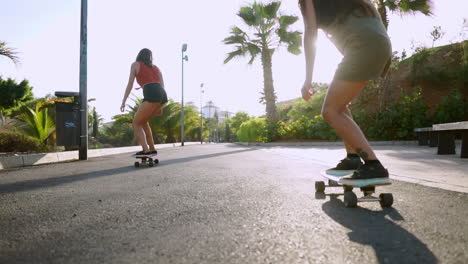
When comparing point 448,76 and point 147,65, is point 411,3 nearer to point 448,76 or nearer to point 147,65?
point 448,76

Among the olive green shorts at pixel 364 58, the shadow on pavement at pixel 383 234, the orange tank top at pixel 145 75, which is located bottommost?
the shadow on pavement at pixel 383 234

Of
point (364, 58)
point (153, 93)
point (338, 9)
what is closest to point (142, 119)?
point (153, 93)

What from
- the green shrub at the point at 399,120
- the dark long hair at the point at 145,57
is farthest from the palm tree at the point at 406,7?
the dark long hair at the point at 145,57

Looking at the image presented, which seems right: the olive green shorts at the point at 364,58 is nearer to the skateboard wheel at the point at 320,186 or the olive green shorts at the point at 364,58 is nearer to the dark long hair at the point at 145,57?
the skateboard wheel at the point at 320,186

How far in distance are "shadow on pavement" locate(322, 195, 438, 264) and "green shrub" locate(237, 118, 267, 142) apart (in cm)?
1592

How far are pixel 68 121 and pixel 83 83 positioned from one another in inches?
36.2

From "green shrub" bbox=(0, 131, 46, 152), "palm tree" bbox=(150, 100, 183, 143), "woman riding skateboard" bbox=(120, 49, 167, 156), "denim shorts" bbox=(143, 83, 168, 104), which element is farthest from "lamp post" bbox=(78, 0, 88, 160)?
"palm tree" bbox=(150, 100, 183, 143)

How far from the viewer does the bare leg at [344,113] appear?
2.31 m

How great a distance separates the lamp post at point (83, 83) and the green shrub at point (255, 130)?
12222mm

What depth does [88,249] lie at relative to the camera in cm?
134

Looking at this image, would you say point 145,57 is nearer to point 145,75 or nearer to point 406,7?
point 145,75

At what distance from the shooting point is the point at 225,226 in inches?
67.2

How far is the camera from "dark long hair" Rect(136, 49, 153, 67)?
5.72 meters

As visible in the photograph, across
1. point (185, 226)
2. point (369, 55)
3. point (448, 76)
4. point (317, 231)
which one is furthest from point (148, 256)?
point (448, 76)
